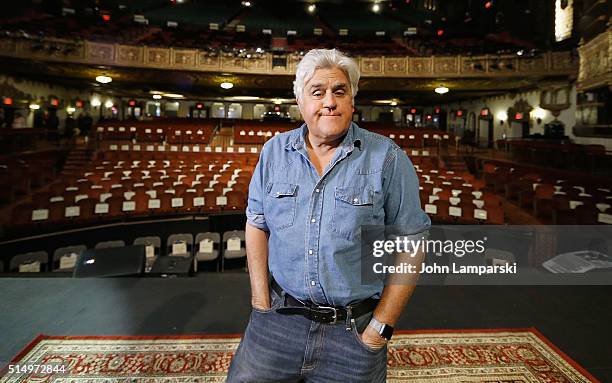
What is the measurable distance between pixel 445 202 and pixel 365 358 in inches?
219

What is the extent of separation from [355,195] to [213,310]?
7.23 ft

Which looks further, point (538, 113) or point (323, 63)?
point (538, 113)

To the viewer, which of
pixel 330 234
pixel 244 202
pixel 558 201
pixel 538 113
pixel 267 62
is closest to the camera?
pixel 330 234

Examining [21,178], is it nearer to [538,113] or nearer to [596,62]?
[596,62]

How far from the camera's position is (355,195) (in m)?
1.25

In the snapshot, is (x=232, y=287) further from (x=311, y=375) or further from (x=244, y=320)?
(x=311, y=375)

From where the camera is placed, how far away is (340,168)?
1.29 metres

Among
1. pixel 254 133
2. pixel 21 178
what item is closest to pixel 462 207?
A: pixel 21 178

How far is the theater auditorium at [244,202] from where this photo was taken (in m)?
2.40

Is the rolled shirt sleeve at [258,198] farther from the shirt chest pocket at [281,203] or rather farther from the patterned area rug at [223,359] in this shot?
the patterned area rug at [223,359]

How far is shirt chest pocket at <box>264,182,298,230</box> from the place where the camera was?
4.23 ft

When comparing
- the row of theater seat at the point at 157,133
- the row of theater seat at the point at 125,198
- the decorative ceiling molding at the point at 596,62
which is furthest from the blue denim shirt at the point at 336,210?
the row of theater seat at the point at 157,133

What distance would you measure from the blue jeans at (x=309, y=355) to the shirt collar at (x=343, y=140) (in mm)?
631

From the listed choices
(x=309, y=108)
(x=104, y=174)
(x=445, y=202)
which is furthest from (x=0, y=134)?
Answer: (x=309, y=108)
